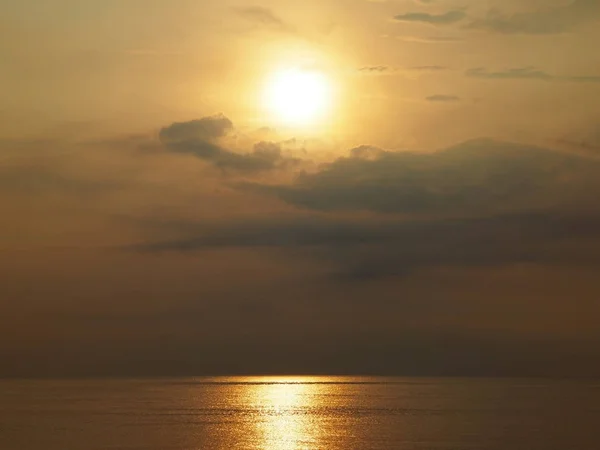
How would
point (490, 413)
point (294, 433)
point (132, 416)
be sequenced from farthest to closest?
1. point (490, 413)
2. point (132, 416)
3. point (294, 433)

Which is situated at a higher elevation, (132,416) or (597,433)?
(132,416)

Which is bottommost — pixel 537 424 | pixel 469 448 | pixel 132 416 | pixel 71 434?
pixel 469 448

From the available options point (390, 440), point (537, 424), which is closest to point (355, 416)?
point (537, 424)

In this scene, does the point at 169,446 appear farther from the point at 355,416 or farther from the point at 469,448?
the point at 355,416

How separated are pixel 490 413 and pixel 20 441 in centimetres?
9898

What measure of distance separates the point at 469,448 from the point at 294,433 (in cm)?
3618

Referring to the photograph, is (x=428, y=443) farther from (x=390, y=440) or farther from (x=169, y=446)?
(x=169, y=446)

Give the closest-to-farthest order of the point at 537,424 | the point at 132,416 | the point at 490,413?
the point at 537,424, the point at 132,416, the point at 490,413

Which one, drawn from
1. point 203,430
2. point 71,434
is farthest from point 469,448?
point 71,434

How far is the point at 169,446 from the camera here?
11088 centimetres

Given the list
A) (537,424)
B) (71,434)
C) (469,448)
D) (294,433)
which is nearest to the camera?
(469,448)

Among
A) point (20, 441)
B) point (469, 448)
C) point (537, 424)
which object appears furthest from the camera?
point (537, 424)

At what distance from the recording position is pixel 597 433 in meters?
128

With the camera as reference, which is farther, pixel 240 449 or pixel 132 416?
pixel 132 416
